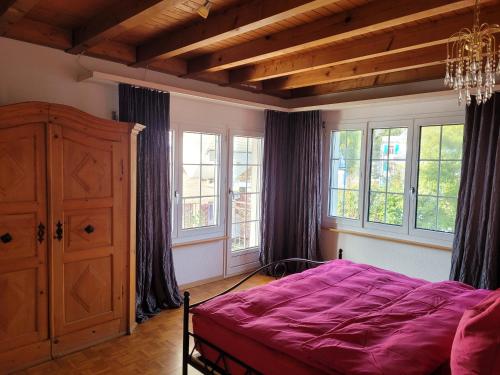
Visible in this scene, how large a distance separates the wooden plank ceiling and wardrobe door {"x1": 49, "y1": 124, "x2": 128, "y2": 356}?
2.70 feet

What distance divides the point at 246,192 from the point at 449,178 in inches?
92.0

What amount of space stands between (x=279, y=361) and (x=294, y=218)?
335cm

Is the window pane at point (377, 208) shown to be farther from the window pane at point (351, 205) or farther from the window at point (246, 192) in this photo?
the window at point (246, 192)

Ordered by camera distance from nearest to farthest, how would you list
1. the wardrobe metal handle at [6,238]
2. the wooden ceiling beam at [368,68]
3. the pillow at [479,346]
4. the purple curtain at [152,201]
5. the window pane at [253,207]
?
the pillow at [479,346]
the wardrobe metal handle at [6,238]
the wooden ceiling beam at [368,68]
the purple curtain at [152,201]
the window pane at [253,207]

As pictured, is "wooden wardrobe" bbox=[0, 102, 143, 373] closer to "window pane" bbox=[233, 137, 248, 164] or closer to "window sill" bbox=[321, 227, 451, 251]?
"window pane" bbox=[233, 137, 248, 164]

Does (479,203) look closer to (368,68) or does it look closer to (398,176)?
(398,176)

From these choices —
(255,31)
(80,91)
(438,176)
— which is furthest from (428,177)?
(80,91)

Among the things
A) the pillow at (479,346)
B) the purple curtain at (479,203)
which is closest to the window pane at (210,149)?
the purple curtain at (479,203)

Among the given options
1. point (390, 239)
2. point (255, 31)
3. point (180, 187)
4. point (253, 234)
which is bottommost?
point (253, 234)

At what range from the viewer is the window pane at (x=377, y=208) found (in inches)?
170

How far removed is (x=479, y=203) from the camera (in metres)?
3.44

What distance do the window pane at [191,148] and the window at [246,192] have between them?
0.54 metres

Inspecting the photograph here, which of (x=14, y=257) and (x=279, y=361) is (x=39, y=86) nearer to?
(x=14, y=257)

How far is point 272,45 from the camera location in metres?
2.98
